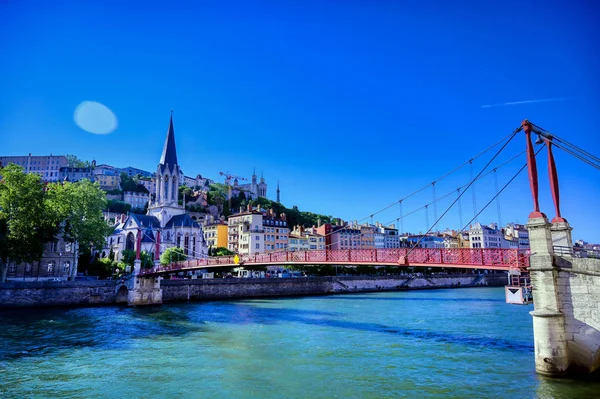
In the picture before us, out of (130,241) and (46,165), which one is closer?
(130,241)

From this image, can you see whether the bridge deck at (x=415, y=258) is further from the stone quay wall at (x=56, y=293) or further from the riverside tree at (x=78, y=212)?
the riverside tree at (x=78, y=212)

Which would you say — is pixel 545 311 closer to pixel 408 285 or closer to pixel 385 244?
pixel 408 285

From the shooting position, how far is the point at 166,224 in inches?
2539

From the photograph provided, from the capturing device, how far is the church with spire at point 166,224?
6062 cm

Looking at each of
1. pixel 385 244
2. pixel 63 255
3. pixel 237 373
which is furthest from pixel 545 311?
pixel 385 244

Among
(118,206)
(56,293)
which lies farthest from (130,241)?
(118,206)

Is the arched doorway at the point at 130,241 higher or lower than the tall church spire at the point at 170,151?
lower

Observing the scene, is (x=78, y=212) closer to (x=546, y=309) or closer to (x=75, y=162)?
(x=546, y=309)

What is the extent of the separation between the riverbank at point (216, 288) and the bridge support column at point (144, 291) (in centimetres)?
219

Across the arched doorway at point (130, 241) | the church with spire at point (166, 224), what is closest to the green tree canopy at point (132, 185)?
the church with spire at point (166, 224)

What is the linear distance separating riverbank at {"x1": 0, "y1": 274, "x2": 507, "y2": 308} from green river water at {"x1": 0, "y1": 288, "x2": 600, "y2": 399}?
4.43 meters

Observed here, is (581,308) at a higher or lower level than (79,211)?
lower

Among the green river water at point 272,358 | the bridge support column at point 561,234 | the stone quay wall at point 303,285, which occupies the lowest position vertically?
the green river water at point 272,358

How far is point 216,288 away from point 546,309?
109ft
